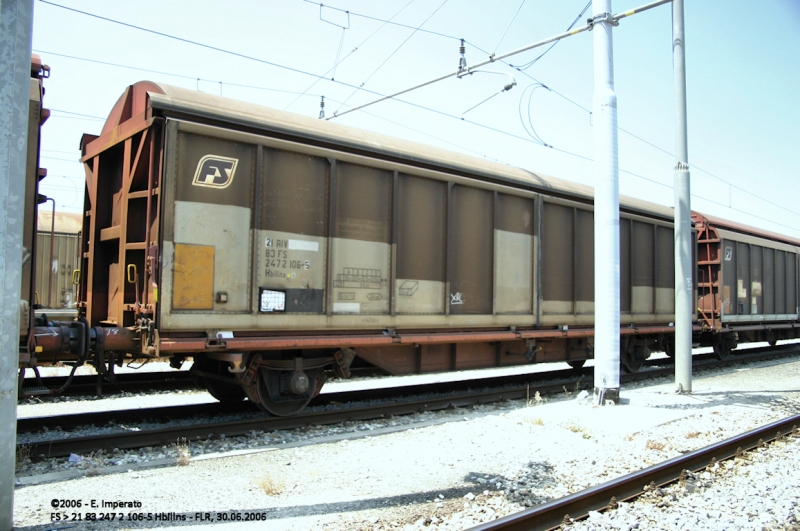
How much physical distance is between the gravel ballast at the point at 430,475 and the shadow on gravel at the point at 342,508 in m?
0.02

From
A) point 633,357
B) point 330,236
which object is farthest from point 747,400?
point 330,236

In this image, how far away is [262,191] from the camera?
695 cm

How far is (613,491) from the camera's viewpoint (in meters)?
4.84

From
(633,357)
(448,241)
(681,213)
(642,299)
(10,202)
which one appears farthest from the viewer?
(642,299)

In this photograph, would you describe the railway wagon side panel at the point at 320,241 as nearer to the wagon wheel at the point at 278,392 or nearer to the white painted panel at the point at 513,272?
the white painted panel at the point at 513,272

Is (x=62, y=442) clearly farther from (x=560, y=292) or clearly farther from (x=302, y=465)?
(x=560, y=292)

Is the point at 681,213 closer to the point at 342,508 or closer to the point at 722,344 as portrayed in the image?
the point at 722,344

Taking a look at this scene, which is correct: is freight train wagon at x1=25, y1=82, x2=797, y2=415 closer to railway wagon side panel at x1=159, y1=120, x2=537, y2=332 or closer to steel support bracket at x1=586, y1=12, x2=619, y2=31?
railway wagon side panel at x1=159, y1=120, x2=537, y2=332

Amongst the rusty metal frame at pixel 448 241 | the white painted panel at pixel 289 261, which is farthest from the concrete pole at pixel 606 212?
the white painted panel at pixel 289 261

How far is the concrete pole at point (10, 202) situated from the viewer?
143 inches

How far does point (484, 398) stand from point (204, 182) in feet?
18.1

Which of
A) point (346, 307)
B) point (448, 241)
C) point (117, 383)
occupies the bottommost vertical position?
point (117, 383)

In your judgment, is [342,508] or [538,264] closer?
[342,508]

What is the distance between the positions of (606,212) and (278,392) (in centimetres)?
567
